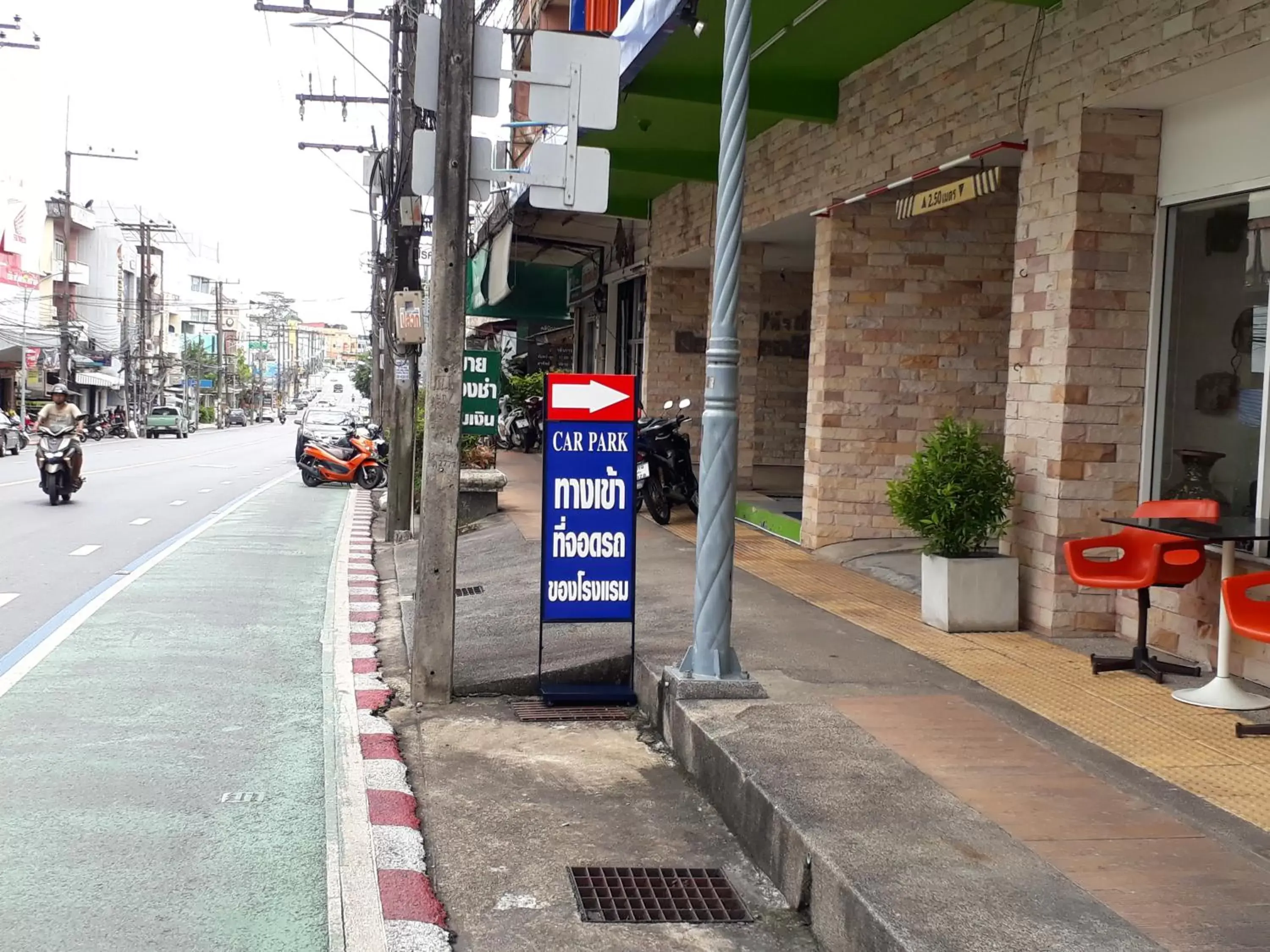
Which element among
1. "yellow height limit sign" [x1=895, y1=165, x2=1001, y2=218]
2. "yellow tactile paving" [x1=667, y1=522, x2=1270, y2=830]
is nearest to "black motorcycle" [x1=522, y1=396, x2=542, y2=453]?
"yellow height limit sign" [x1=895, y1=165, x2=1001, y2=218]

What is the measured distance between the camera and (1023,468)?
25.7 feet

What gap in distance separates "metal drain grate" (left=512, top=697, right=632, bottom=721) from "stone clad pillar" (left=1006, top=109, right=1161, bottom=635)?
9.23 feet

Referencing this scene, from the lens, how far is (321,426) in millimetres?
26797

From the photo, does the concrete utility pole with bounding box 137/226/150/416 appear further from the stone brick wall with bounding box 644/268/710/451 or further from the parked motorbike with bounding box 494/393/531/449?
the stone brick wall with bounding box 644/268/710/451

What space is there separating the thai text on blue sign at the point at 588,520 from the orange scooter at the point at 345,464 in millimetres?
16697

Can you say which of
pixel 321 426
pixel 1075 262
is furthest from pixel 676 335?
pixel 321 426

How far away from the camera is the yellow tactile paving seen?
4.90 m

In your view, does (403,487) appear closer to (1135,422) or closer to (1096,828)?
(1135,422)

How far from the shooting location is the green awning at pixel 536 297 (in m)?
25.2

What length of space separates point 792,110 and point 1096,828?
8.14m

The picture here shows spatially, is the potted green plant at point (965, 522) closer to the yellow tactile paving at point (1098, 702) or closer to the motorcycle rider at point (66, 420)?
the yellow tactile paving at point (1098, 702)

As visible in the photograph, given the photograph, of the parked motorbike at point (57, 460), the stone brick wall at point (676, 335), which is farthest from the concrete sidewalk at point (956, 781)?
the parked motorbike at point (57, 460)

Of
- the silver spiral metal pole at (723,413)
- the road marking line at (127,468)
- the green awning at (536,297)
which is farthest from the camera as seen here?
the green awning at (536,297)

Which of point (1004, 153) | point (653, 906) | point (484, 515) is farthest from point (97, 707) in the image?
point (484, 515)
